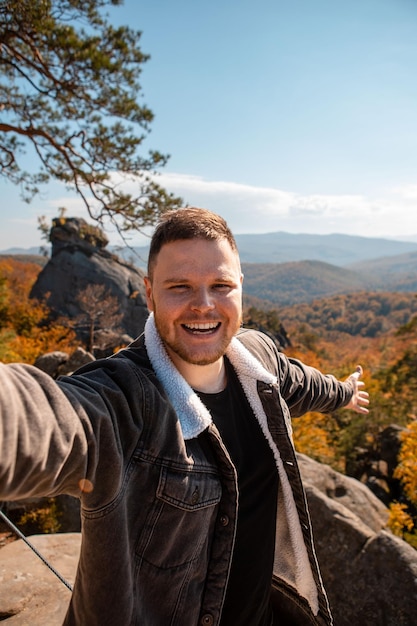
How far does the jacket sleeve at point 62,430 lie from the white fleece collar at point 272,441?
0.21m

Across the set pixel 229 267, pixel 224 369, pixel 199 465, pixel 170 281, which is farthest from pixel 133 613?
pixel 229 267

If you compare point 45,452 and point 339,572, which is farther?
point 339,572

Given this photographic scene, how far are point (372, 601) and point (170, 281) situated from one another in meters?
3.36

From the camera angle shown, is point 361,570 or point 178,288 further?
point 361,570

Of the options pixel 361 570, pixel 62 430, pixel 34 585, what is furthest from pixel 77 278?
pixel 62 430

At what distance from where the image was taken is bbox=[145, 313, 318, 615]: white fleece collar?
4.57ft

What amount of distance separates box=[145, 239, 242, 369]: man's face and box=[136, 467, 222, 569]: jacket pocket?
0.45 metres

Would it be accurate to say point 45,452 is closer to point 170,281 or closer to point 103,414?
point 103,414

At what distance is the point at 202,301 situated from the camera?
1.46m

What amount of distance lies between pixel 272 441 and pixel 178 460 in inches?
24.9

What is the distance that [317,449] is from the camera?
12664 mm

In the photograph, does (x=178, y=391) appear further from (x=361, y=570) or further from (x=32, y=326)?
(x=32, y=326)

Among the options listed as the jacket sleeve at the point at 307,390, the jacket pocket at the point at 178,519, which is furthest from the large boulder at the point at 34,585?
the jacket sleeve at the point at 307,390

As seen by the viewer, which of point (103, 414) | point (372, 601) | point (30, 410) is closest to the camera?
point (30, 410)
